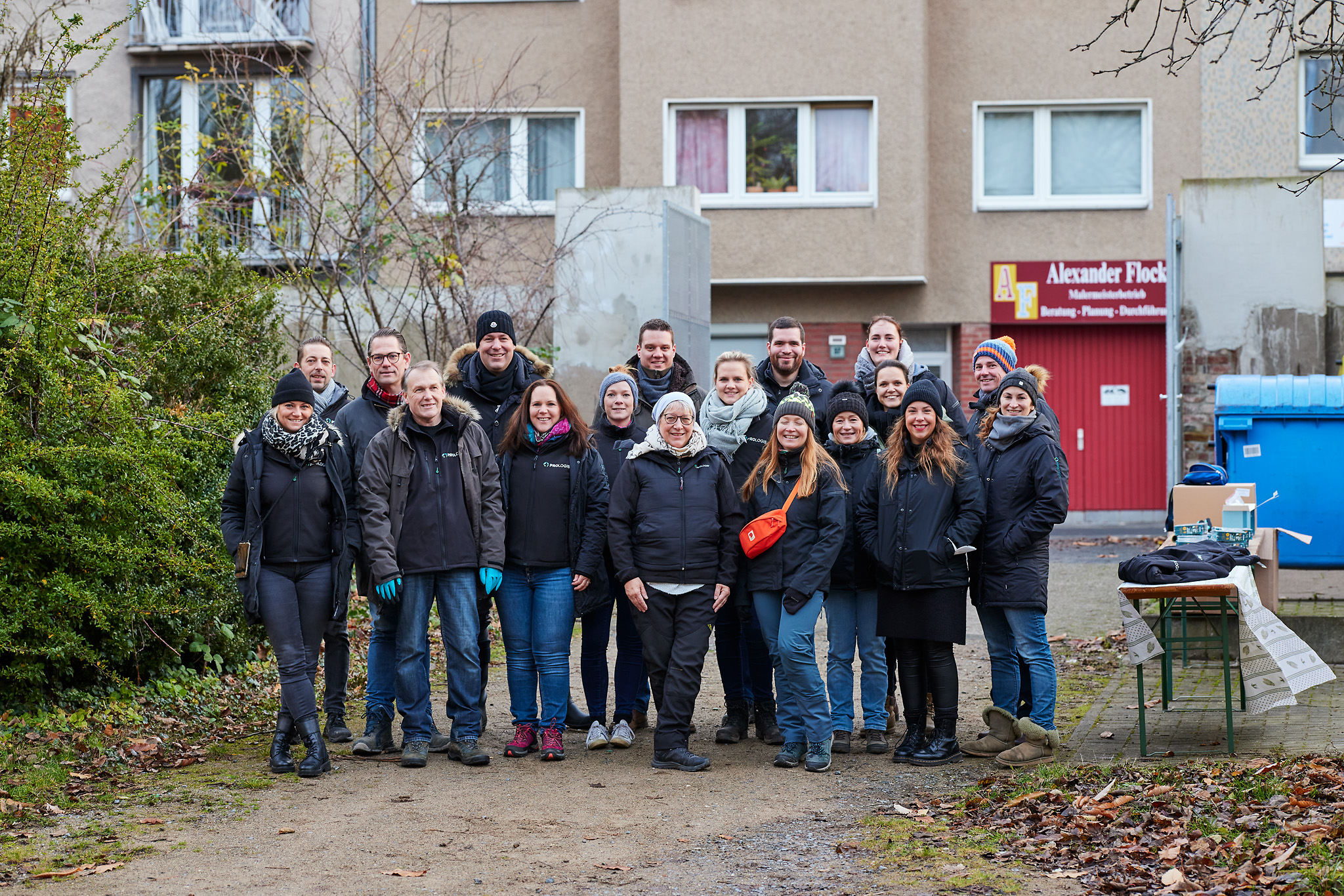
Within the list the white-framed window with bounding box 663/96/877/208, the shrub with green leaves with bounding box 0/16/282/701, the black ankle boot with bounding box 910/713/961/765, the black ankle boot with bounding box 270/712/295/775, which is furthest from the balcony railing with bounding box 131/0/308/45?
the black ankle boot with bounding box 910/713/961/765

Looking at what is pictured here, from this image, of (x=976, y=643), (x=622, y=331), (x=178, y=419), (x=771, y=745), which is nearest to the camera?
(x=771, y=745)

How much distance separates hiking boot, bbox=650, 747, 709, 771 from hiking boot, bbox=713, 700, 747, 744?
0.58 meters

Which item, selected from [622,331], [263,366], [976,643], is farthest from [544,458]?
[622,331]

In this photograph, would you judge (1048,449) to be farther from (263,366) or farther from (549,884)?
(263,366)

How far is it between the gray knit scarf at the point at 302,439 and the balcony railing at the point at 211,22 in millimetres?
14670

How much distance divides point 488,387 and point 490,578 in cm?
117

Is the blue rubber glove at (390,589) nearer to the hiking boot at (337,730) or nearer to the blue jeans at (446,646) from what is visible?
the blue jeans at (446,646)

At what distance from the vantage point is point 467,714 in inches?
288

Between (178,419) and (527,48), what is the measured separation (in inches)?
511

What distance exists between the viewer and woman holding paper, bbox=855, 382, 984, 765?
7.10 metres

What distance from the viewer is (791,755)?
7102 millimetres

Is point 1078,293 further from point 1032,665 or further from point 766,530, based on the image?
point 766,530

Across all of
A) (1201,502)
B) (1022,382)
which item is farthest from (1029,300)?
(1022,382)

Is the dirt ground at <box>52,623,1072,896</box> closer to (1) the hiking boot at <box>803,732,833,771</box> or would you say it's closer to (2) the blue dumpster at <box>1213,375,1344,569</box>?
→ (1) the hiking boot at <box>803,732,833,771</box>
